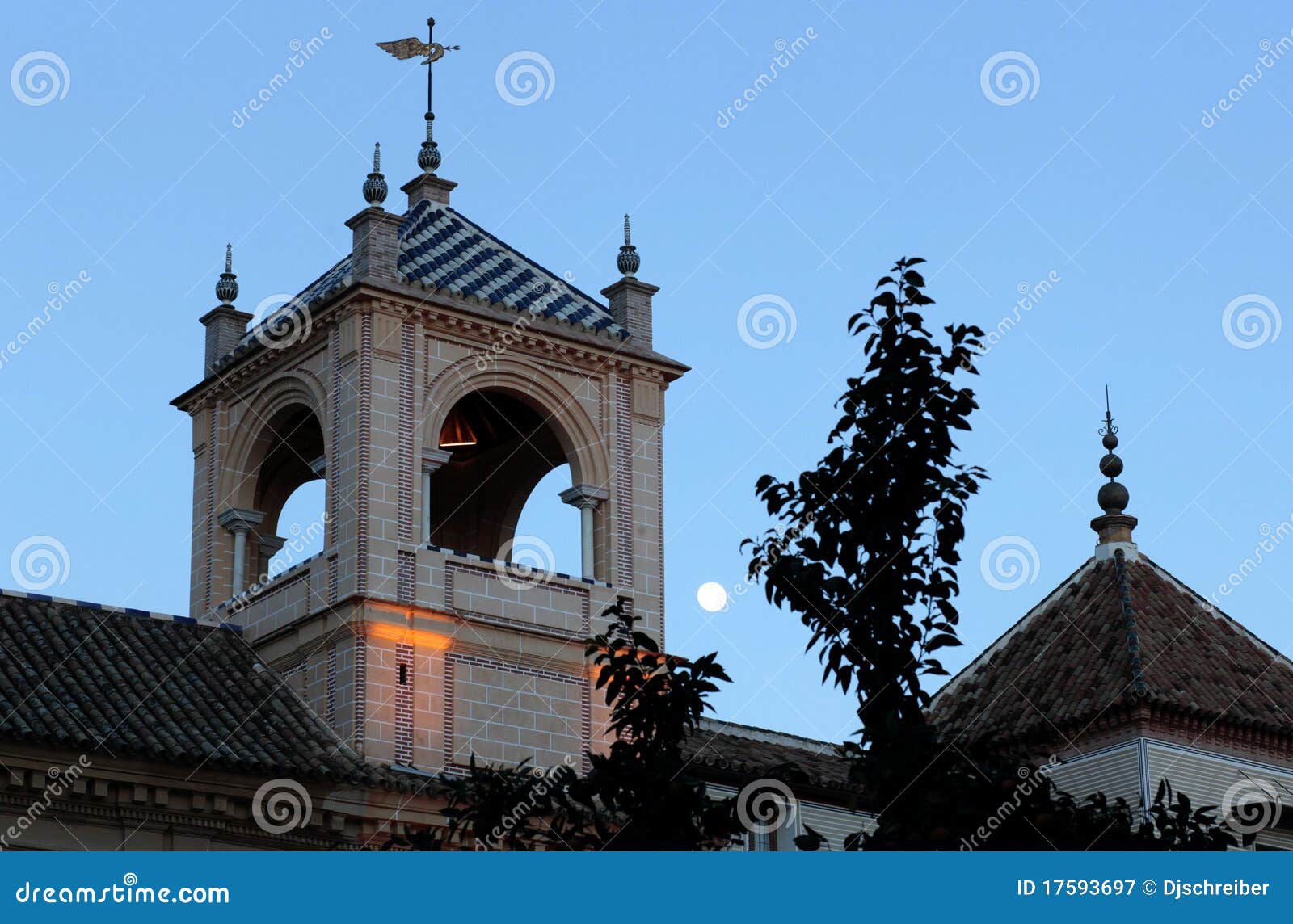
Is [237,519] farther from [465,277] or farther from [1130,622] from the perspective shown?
[1130,622]

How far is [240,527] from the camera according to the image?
A: 94.2ft

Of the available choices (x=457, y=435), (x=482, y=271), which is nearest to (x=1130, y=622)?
(x=457, y=435)

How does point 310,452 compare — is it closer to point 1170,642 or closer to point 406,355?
point 406,355

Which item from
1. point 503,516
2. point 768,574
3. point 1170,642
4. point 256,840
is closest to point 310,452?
point 503,516

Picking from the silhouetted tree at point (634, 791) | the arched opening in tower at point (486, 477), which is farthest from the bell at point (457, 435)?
the silhouetted tree at point (634, 791)

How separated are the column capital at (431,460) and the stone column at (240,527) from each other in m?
2.93

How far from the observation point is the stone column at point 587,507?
28.0 m

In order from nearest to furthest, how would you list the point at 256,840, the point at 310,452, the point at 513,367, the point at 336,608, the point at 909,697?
the point at 909,697, the point at 256,840, the point at 336,608, the point at 513,367, the point at 310,452

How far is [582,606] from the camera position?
1080 inches

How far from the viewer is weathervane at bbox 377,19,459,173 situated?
98.1ft

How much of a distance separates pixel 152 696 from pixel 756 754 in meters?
7.85

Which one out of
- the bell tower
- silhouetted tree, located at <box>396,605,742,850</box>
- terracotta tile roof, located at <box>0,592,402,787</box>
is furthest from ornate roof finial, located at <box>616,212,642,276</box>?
silhouetted tree, located at <box>396,605,742,850</box>

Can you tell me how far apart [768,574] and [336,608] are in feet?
41.4

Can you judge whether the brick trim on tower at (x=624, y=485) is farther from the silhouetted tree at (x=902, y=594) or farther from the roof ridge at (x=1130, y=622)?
the silhouetted tree at (x=902, y=594)
